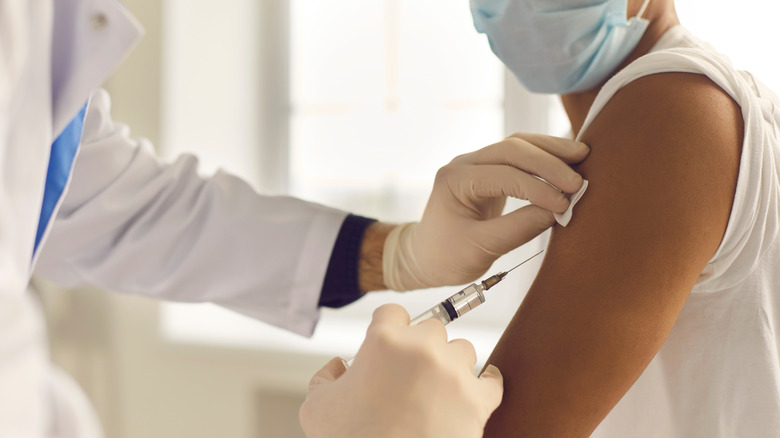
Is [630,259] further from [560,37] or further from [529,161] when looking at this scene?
[560,37]

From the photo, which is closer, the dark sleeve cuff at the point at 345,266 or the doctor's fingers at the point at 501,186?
the doctor's fingers at the point at 501,186

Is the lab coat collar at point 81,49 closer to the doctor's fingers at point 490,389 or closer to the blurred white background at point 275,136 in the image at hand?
the doctor's fingers at point 490,389

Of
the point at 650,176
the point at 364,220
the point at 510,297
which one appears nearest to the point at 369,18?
the point at 510,297

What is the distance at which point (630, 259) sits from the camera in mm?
654

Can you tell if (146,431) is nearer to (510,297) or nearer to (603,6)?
(510,297)

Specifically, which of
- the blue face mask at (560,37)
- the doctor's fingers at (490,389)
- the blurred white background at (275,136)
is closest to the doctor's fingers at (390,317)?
the doctor's fingers at (490,389)

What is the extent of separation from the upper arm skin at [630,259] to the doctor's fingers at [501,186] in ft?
0.23

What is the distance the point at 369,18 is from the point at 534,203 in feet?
6.22

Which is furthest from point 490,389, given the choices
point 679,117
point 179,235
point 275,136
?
point 275,136

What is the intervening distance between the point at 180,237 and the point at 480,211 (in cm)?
65

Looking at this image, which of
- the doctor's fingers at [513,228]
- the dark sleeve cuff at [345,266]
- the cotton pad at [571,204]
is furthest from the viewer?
the dark sleeve cuff at [345,266]

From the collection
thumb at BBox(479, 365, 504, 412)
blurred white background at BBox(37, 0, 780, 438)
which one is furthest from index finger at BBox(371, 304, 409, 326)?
blurred white background at BBox(37, 0, 780, 438)

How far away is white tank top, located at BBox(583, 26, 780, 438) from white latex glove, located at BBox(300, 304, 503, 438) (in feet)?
0.85

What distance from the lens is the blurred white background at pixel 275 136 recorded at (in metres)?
2.33
